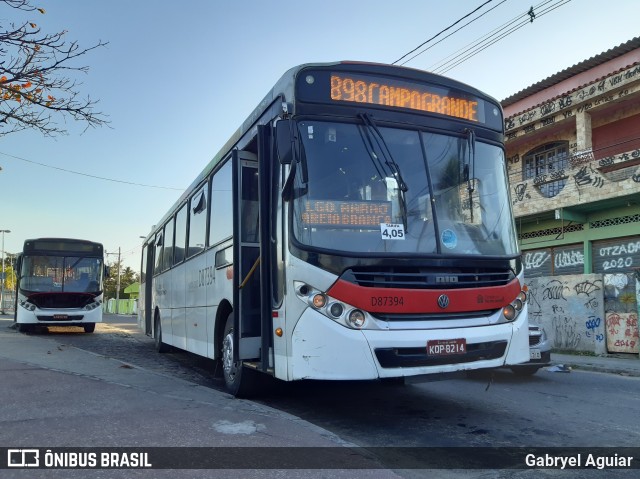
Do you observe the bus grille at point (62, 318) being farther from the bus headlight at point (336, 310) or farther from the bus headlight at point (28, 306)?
the bus headlight at point (336, 310)

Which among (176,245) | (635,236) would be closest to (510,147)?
(635,236)

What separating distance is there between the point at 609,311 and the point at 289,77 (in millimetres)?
12998

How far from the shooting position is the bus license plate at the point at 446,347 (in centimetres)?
523

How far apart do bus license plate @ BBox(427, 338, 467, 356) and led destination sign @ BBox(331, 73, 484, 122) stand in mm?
2420

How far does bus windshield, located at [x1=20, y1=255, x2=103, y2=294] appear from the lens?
18.7 m

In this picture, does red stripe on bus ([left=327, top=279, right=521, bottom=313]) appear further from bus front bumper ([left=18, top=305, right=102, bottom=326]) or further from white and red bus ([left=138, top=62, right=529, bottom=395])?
bus front bumper ([left=18, top=305, right=102, bottom=326])

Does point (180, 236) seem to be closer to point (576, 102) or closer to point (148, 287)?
point (148, 287)

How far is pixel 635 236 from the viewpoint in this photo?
15.9 metres

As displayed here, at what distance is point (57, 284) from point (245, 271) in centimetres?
1475

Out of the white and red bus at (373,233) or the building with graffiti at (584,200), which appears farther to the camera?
the building with graffiti at (584,200)

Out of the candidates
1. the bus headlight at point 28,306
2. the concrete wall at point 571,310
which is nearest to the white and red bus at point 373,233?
the concrete wall at point 571,310

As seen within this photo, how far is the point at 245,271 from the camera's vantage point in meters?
6.54

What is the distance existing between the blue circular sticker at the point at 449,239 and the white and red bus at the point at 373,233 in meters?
0.01

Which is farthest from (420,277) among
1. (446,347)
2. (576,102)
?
(576,102)
